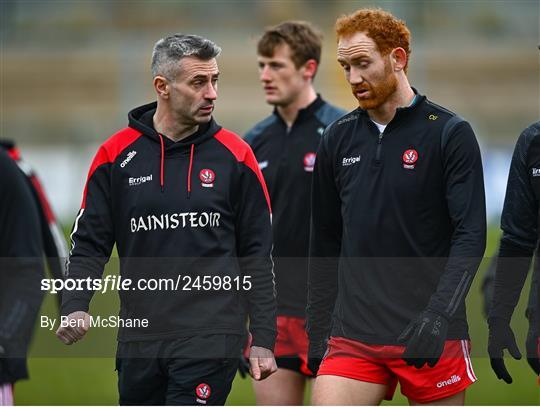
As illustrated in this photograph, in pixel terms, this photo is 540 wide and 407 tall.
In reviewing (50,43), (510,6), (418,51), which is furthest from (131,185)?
(50,43)

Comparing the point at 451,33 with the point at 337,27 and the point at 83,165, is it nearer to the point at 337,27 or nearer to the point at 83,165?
the point at 83,165

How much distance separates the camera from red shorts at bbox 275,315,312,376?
22.2ft

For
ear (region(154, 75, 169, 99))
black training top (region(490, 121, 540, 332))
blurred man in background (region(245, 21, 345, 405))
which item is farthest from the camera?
blurred man in background (region(245, 21, 345, 405))

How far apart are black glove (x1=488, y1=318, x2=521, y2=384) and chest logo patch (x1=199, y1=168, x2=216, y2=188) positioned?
1.35 meters

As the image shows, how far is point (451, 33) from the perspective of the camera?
29391 mm

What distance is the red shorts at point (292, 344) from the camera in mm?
6758


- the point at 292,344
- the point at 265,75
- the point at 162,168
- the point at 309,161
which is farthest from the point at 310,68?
the point at 162,168

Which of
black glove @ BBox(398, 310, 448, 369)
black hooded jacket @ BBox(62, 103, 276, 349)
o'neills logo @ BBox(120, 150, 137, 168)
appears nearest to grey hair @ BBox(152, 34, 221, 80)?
black hooded jacket @ BBox(62, 103, 276, 349)

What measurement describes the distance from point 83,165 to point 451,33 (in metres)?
11.3

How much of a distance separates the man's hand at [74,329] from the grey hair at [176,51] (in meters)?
1.15

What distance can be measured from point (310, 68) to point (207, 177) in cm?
220

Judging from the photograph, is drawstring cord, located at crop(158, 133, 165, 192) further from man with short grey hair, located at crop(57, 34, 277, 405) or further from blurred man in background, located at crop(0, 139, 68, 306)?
blurred man in background, located at crop(0, 139, 68, 306)

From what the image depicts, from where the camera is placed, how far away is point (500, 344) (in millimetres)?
4965

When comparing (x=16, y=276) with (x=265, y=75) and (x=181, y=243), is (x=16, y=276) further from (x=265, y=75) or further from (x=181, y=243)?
(x=265, y=75)
